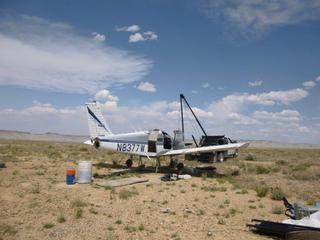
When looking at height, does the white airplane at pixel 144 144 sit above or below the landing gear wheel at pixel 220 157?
above

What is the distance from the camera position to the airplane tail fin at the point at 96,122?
837 inches

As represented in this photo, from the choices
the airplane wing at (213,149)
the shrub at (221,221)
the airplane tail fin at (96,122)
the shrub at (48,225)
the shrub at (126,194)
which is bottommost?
the shrub at (48,225)

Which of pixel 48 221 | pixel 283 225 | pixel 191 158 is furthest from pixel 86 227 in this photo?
pixel 191 158

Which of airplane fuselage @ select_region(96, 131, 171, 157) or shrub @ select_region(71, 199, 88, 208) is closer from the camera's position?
shrub @ select_region(71, 199, 88, 208)

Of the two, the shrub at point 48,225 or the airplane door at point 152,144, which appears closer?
the shrub at point 48,225

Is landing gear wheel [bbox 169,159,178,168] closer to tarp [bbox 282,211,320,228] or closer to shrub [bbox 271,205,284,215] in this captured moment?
shrub [bbox 271,205,284,215]

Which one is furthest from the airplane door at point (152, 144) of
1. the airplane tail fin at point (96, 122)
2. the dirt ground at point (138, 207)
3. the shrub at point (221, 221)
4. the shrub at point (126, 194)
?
the shrub at point (221, 221)

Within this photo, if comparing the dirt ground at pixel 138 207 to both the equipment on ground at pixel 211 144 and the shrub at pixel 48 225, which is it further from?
the equipment on ground at pixel 211 144

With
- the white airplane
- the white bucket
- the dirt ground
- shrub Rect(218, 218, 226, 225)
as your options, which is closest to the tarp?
the dirt ground

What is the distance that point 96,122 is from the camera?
21.4m

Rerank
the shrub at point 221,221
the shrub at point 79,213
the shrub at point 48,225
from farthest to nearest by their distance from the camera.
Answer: the shrub at point 79,213, the shrub at point 221,221, the shrub at point 48,225

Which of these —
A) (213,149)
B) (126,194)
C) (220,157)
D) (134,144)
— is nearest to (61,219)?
(126,194)

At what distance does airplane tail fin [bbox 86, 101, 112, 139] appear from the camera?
2127 cm

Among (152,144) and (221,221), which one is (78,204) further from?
(152,144)
